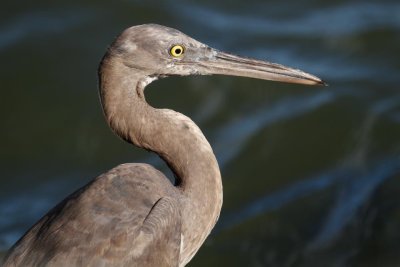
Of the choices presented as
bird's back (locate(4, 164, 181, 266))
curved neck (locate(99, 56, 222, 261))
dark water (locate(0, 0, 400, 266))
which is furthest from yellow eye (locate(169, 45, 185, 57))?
dark water (locate(0, 0, 400, 266))

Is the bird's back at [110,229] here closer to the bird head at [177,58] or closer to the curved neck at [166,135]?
the curved neck at [166,135]

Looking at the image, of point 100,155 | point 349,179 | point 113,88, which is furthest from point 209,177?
point 100,155

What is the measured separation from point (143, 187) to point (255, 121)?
15.4ft

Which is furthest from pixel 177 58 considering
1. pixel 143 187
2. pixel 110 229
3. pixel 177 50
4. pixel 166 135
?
pixel 110 229

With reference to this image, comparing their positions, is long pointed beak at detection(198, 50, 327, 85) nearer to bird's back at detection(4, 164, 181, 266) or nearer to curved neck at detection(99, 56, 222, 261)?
curved neck at detection(99, 56, 222, 261)

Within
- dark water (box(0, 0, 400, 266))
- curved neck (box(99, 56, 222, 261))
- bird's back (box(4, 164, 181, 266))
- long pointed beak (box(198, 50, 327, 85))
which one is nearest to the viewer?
bird's back (box(4, 164, 181, 266))

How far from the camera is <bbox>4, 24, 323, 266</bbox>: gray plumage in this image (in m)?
5.44

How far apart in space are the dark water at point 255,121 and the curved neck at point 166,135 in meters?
2.20

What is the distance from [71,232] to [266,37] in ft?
21.1

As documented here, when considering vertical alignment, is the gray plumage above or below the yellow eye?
below

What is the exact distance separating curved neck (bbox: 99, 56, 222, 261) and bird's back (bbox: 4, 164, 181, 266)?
A: 0.69 feet

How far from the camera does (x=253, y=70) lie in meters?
6.18

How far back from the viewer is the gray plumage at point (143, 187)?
17.8ft

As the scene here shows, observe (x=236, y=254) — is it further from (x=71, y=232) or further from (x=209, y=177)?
(x=71, y=232)
